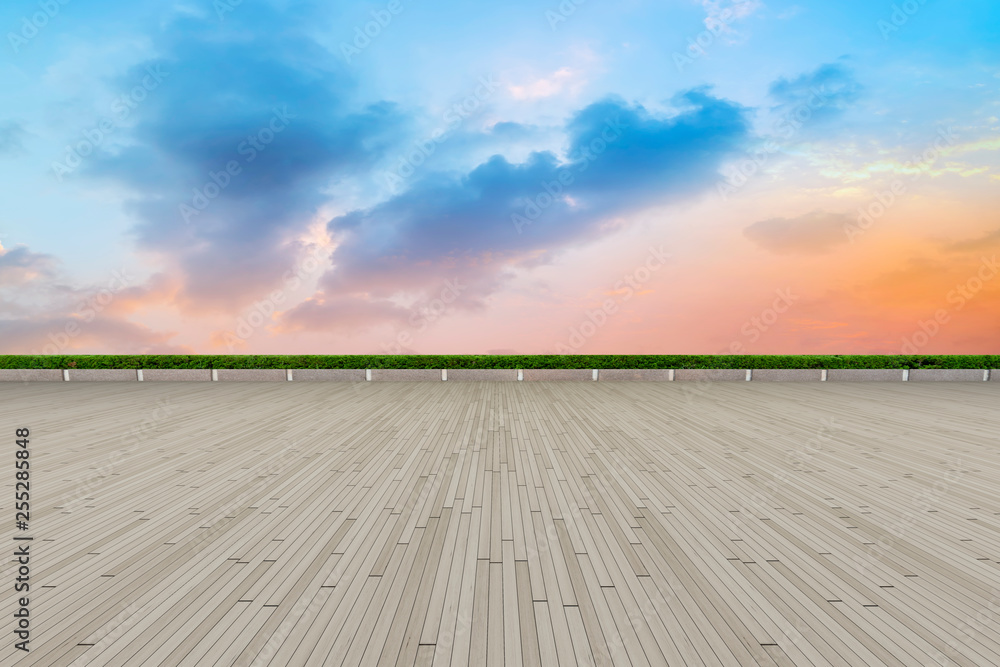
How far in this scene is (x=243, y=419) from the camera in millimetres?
8961

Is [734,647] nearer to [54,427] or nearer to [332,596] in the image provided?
[332,596]

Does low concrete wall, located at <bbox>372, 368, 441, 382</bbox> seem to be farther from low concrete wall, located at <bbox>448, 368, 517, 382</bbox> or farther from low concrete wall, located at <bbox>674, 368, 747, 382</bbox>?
low concrete wall, located at <bbox>674, 368, 747, 382</bbox>

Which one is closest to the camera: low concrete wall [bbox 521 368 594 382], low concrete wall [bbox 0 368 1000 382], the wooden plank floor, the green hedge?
the wooden plank floor

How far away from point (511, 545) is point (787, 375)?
14.6 metres

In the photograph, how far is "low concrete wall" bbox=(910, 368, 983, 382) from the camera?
15.4 meters

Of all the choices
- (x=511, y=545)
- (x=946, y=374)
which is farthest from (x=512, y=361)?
(x=946, y=374)

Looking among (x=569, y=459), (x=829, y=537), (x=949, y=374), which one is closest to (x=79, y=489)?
(x=569, y=459)

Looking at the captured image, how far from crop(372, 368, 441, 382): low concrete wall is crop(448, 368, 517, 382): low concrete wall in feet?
1.64

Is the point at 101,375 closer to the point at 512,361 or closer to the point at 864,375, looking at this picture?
the point at 512,361

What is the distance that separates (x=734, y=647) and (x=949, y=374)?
18354 millimetres

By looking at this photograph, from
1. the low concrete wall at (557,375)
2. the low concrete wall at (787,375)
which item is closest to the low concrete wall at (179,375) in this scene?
the low concrete wall at (557,375)

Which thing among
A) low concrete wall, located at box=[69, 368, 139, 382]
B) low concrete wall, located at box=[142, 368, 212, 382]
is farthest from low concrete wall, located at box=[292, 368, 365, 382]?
low concrete wall, located at box=[69, 368, 139, 382]

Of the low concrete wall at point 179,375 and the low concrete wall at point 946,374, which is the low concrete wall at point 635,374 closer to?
the low concrete wall at point 946,374

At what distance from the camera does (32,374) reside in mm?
15359
